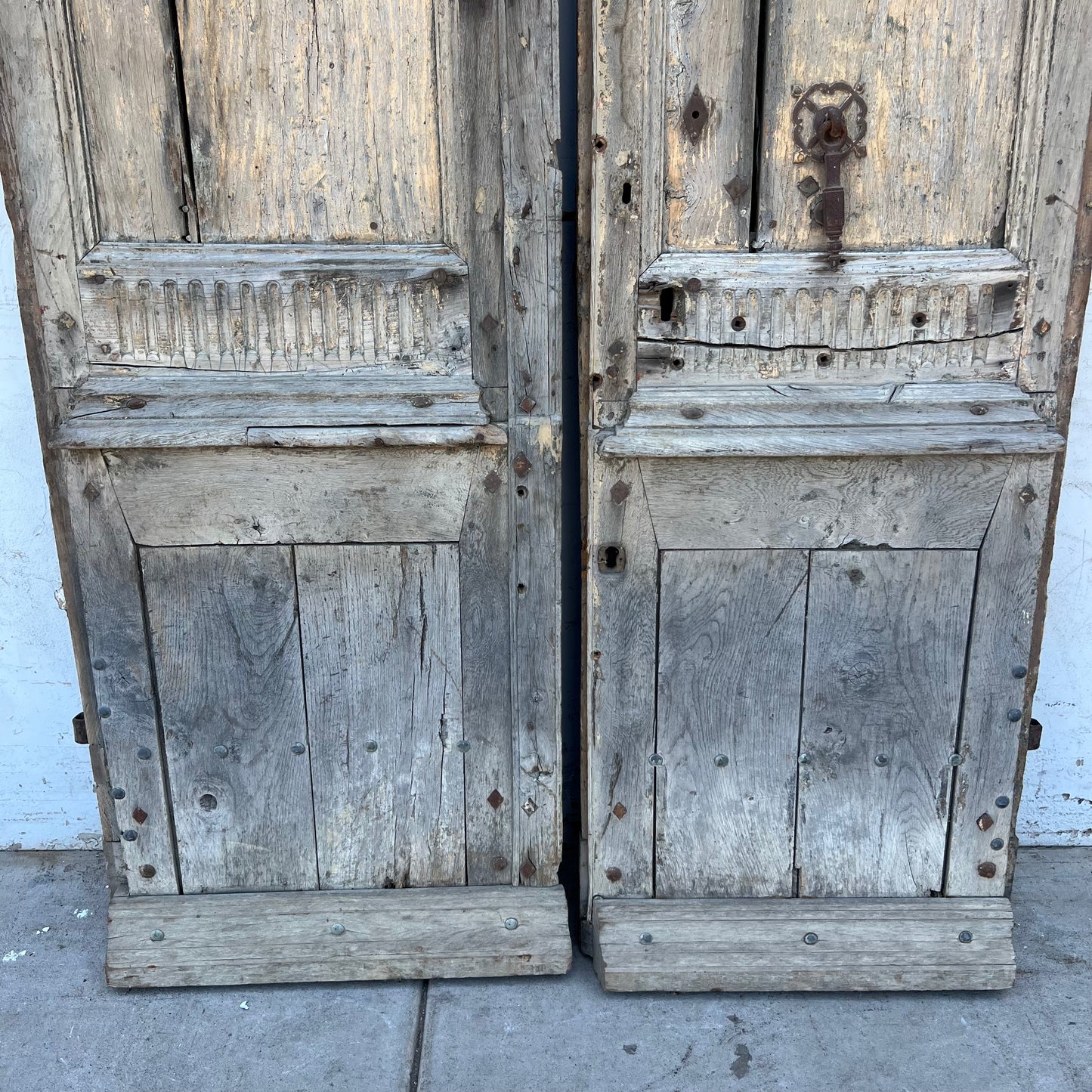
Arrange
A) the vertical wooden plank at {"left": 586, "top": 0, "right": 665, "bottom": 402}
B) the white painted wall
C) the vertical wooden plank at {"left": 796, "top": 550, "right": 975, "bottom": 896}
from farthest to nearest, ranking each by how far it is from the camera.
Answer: the white painted wall < the vertical wooden plank at {"left": 796, "top": 550, "right": 975, "bottom": 896} < the vertical wooden plank at {"left": 586, "top": 0, "right": 665, "bottom": 402}

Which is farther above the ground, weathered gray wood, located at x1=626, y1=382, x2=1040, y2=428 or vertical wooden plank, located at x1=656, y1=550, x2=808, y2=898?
weathered gray wood, located at x1=626, y1=382, x2=1040, y2=428

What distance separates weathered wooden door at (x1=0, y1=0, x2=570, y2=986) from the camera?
1.54 metres

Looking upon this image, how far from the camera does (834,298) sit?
161 centimetres

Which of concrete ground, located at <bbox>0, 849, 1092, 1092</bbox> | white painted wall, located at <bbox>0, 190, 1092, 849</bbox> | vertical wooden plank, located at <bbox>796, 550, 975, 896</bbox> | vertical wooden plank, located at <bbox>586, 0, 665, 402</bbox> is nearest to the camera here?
vertical wooden plank, located at <bbox>586, 0, 665, 402</bbox>

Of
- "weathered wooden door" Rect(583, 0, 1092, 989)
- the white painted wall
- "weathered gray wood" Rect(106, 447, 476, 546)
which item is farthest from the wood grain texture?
"weathered gray wood" Rect(106, 447, 476, 546)

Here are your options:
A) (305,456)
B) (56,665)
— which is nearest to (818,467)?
(305,456)

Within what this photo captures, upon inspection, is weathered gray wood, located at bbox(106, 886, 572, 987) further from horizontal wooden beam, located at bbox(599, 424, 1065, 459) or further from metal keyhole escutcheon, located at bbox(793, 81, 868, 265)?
metal keyhole escutcheon, located at bbox(793, 81, 868, 265)

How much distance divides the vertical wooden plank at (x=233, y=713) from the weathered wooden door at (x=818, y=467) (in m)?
0.55

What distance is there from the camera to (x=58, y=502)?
170cm

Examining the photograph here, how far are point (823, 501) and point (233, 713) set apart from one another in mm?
1118

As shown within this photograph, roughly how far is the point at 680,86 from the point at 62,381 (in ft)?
3.66

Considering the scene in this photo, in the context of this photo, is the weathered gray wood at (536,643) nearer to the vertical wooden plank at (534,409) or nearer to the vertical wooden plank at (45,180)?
the vertical wooden plank at (534,409)

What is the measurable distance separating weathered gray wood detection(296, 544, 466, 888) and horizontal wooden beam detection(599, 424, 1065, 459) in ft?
1.30

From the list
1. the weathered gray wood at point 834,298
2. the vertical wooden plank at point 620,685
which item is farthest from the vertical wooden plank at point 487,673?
the weathered gray wood at point 834,298
